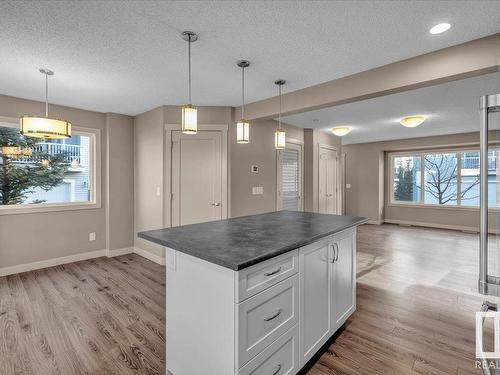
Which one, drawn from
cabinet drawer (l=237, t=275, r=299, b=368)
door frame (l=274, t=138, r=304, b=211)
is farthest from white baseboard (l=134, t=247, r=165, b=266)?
cabinet drawer (l=237, t=275, r=299, b=368)

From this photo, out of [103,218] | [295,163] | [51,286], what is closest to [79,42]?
[51,286]

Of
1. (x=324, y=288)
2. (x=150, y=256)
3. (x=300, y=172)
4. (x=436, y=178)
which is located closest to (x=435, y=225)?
(x=436, y=178)

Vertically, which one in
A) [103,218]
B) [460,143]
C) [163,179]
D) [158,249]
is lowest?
[158,249]

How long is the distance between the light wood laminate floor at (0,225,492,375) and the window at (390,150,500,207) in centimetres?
353

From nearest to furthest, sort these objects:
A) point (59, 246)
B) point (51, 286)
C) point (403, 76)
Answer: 1. point (403, 76)
2. point (51, 286)
3. point (59, 246)

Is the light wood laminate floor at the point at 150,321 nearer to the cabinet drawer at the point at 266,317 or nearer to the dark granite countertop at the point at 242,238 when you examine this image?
the cabinet drawer at the point at 266,317

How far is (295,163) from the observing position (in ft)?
18.1

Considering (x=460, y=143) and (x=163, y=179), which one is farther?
(x=460, y=143)

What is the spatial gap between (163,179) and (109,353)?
2.49 m

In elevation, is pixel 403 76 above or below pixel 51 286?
above

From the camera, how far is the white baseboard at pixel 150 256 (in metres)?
4.16

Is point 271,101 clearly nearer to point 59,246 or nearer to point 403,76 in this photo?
point 403,76

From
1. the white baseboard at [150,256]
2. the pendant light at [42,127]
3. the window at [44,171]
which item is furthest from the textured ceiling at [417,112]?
the window at [44,171]

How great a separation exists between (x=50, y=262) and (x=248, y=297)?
4.13 metres
